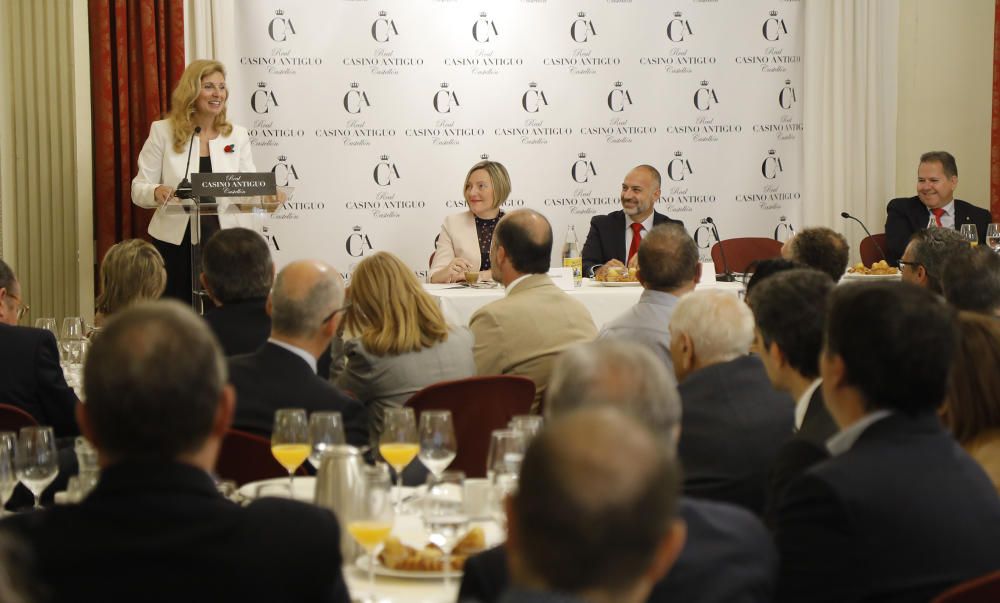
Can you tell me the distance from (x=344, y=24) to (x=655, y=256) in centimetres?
439

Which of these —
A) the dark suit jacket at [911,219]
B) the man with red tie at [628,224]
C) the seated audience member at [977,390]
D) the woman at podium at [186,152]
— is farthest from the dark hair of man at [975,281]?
the woman at podium at [186,152]

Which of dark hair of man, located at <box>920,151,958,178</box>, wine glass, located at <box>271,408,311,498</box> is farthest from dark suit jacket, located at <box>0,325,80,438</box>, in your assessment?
dark hair of man, located at <box>920,151,958,178</box>

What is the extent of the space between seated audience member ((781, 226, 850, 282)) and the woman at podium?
11.2 ft

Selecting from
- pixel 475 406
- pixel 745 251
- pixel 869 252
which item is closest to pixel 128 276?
pixel 475 406

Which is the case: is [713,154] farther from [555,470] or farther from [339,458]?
[555,470]

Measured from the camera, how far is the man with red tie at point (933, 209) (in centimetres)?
803

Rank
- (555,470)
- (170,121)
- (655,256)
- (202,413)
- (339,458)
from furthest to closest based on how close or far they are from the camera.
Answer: (170,121) → (655,256) → (339,458) → (202,413) → (555,470)

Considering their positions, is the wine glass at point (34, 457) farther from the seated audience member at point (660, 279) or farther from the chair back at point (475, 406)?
the seated audience member at point (660, 279)

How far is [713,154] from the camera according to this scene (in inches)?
355

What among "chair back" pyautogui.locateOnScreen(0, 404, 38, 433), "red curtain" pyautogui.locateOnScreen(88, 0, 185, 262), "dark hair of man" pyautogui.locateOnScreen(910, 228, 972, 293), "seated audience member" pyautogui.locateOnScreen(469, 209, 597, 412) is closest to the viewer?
"chair back" pyautogui.locateOnScreen(0, 404, 38, 433)

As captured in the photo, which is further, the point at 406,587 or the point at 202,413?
the point at 406,587

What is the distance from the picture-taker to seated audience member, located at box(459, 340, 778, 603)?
1.79m

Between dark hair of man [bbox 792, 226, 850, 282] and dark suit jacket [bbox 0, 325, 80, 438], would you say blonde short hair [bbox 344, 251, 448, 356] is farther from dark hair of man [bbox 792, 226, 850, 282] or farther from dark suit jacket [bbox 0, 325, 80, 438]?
dark hair of man [bbox 792, 226, 850, 282]

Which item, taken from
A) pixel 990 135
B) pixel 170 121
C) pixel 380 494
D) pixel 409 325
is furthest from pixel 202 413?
pixel 990 135
